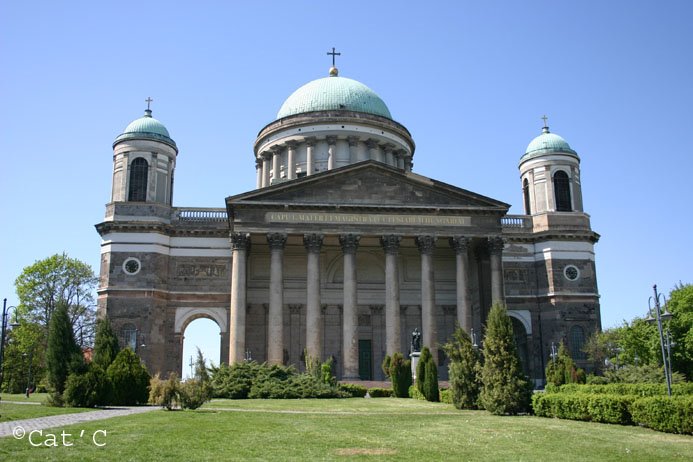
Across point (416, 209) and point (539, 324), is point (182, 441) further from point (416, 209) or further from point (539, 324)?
point (539, 324)

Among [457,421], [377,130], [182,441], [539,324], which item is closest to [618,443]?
[457,421]

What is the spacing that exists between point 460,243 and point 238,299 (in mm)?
15258

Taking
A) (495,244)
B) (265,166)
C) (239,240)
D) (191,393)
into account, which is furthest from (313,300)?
(265,166)

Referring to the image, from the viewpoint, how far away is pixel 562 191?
5525 cm

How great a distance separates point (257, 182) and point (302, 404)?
117 ft

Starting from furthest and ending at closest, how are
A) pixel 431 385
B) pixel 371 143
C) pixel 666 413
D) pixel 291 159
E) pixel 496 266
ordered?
pixel 371 143 < pixel 291 159 < pixel 496 266 < pixel 431 385 < pixel 666 413

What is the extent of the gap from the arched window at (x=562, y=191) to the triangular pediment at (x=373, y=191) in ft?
32.4

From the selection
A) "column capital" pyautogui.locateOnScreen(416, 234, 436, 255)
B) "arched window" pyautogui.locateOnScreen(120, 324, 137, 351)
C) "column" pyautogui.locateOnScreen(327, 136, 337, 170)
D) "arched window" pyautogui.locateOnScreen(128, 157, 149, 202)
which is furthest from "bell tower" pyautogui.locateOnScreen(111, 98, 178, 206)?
"column capital" pyautogui.locateOnScreen(416, 234, 436, 255)

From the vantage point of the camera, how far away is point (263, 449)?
1438 centimetres

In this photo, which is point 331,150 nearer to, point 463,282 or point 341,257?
point 341,257

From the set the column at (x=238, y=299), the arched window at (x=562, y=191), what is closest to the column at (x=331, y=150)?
the column at (x=238, y=299)

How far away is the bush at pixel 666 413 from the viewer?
17.3 metres

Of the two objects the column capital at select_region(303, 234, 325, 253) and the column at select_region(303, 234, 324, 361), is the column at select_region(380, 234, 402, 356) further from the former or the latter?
the column at select_region(303, 234, 324, 361)

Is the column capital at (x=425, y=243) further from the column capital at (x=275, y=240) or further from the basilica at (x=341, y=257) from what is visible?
the column capital at (x=275, y=240)
